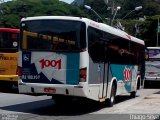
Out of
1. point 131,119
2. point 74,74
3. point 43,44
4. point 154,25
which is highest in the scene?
point 154,25

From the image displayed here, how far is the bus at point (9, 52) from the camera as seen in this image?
2208 centimetres

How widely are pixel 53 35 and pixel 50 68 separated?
103cm

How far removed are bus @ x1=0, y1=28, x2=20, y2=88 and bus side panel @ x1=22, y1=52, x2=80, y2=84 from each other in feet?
23.3

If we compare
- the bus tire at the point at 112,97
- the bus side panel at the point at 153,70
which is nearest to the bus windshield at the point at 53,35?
the bus tire at the point at 112,97

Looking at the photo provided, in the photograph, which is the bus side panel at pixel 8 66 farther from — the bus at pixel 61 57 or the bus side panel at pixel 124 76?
the bus at pixel 61 57

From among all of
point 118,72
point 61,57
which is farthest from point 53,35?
point 118,72

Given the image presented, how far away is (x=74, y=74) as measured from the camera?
14.4 m

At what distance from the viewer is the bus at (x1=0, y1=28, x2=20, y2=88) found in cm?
2208

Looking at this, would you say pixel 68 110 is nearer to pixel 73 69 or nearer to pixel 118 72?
pixel 73 69

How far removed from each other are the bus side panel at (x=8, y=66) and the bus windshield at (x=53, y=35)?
6983 millimetres

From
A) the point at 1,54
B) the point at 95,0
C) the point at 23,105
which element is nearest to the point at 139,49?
the point at 1,54

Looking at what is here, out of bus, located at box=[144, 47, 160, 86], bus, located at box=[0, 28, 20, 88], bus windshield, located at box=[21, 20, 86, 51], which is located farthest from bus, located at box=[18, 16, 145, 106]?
bus, located at box=[144, 47, 160, 86]

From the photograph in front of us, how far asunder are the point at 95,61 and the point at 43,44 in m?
1.75

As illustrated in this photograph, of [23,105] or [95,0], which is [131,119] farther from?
[95,0]
